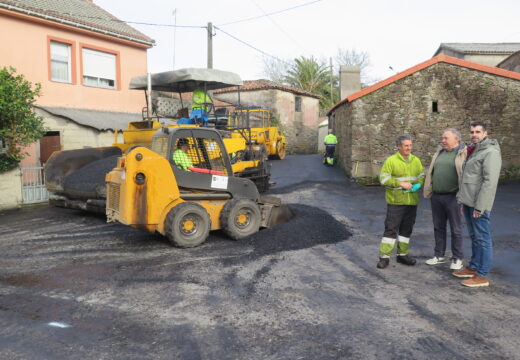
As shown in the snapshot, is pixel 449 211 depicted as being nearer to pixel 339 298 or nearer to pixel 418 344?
pixel 339 298

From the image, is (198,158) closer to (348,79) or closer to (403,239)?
(403,239)

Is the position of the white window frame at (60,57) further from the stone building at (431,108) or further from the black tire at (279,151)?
the stone building at (431,108)

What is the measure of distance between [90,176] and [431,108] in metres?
10.6

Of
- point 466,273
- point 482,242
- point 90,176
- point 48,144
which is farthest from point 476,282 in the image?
point 48,144

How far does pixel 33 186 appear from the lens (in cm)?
1199

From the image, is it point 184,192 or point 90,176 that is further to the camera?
point 90,176

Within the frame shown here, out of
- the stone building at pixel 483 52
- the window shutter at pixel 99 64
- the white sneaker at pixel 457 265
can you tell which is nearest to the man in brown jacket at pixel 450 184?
the white sneaker at pixel 457 265

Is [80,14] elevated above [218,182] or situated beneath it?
elevated above

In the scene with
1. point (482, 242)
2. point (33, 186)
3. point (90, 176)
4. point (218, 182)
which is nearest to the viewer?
point (482, 242)

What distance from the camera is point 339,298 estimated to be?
186 inches

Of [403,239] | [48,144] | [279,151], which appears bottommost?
[403,239]

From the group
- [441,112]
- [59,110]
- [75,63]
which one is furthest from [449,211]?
[75,63]

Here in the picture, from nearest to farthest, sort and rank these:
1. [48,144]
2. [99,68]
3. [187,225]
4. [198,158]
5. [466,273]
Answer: [466,273] → [187,225] → [198,158] → [48,144] → [99,68]

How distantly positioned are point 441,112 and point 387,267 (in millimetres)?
9795
